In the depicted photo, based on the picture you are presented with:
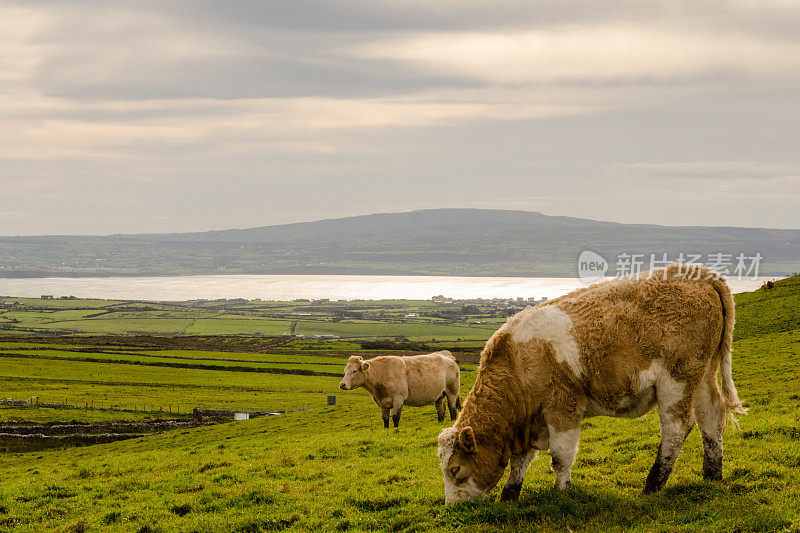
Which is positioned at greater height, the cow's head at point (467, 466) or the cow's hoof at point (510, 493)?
the cow's head at point (467, 466)

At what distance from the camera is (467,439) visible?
9.56m

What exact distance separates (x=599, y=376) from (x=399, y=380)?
1530cm

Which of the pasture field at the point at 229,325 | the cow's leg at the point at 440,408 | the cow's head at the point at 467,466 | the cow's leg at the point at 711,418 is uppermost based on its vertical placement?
the cow's leg at the point at 711,418

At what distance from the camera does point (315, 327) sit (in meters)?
174

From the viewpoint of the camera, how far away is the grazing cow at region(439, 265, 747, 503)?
894 cm

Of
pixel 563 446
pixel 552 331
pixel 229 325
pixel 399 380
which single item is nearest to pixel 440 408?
pixel 399 380

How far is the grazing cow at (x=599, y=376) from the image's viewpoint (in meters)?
8.94

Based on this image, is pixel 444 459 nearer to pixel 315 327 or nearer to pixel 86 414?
pixel 86 414

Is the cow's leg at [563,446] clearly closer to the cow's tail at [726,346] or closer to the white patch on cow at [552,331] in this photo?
the white patch on cow at [552,331]

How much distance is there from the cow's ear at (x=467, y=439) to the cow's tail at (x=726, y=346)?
Answer: 13.1 ft

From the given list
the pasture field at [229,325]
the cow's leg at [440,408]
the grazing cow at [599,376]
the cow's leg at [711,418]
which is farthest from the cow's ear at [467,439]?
the pasture field at [229,325]

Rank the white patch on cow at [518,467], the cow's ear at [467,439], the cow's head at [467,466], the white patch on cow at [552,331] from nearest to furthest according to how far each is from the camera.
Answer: the white patch on cow at [552,331] → the cow's ear at [467,439] → the cow's head at [467,466] → the white patch on cow at [518,467]

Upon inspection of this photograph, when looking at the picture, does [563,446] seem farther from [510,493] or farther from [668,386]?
[668,386]

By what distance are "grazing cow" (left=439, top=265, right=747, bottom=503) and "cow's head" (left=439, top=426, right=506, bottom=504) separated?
0.05ft
